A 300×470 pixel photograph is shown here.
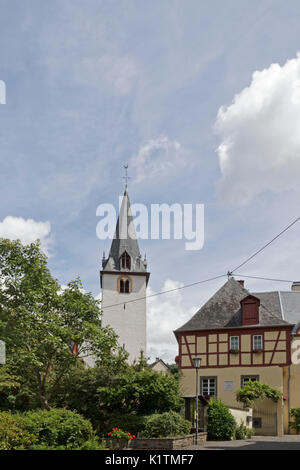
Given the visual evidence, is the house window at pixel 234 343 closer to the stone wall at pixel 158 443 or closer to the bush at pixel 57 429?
the stone wall at pixel 158 443

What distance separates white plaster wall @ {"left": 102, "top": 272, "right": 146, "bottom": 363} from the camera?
48094 millimetres

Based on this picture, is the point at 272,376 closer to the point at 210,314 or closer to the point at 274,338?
the point at 274,338

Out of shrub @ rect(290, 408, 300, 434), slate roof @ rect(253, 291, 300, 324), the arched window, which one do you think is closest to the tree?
shrub @ rect(290, 408, 300, 434)

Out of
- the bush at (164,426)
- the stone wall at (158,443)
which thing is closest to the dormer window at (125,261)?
the bush at (164,426)

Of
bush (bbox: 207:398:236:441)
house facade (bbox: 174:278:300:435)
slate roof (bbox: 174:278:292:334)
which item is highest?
slate roof (bbox: 174:278:292:334)

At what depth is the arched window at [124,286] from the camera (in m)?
50.5

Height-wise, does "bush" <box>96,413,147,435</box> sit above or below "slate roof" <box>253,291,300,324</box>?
below

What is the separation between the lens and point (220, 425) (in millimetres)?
21625

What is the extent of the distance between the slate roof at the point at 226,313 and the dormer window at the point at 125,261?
59.0ft

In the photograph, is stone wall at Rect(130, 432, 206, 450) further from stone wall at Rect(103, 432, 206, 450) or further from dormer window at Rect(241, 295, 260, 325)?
dormer window at Rect(241, 295, 260, 325)

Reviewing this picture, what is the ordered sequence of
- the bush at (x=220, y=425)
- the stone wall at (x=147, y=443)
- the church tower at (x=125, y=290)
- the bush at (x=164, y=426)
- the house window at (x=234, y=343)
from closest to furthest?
the stone wall at (x=147, y=443), the bush at (x=164, y=426), the bush at (x=220, y=425), the house window at (x=234, y=343), the church tower at (x=125, y=290)

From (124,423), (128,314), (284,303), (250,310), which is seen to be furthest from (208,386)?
(128,314)

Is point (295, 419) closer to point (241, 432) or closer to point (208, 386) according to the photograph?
point (208, 386)

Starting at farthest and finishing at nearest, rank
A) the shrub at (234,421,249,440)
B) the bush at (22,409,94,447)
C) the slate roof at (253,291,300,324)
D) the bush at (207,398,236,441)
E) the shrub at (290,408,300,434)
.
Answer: the slate roof at (253,291,300,324) → the shrub at (290,408,300,434) → the shrub at (234,421,249,440) → the bush at (207,398,236,441) → the bush at (22,409,94,447)
